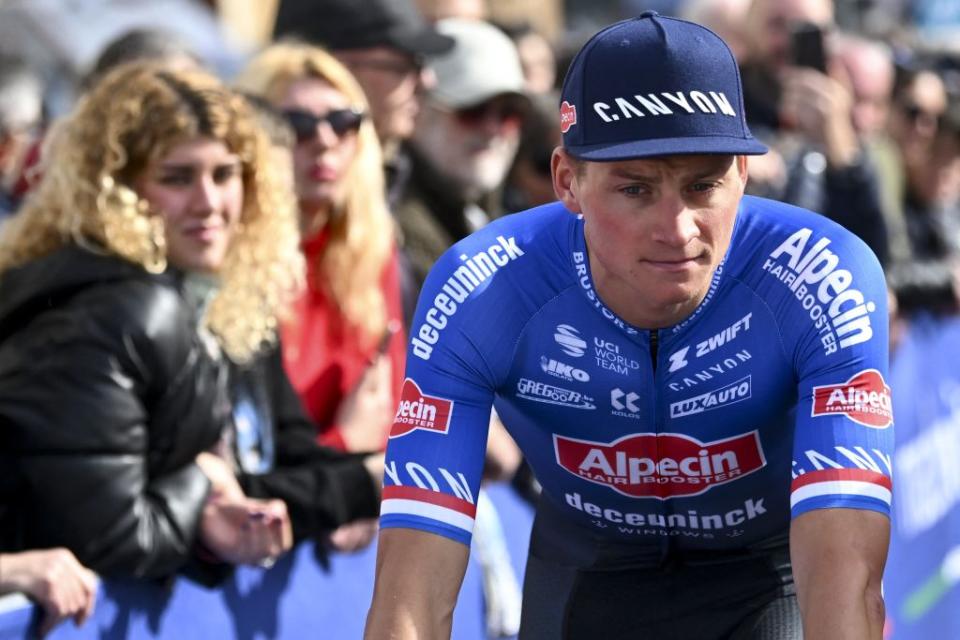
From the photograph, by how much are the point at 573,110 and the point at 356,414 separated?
92.3 inches

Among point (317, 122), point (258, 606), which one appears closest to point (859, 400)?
point (258, 606)

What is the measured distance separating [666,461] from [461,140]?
300 centimetres

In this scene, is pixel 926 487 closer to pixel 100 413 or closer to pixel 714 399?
pixel 714 399

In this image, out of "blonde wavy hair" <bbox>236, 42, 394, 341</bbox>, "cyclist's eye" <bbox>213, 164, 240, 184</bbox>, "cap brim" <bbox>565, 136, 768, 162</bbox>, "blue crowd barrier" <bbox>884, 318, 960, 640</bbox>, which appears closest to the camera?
"cap brim" <bbox>565, 136, 768, 162</bbox>

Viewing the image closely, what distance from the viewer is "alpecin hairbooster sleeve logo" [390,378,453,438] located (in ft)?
11.1

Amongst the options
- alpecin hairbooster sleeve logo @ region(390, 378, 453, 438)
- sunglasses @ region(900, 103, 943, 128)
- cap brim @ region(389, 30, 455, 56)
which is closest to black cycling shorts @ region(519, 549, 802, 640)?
alpecin hairbooster sleeve logo @ region(390, 378, 453, 438)

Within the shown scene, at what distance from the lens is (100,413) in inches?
163

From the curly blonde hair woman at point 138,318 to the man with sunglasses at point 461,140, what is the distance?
4.00 feet

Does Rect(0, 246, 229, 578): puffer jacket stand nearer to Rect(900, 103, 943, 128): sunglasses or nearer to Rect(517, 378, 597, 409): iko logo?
Rect(517, 378, 597, 409): iko logo

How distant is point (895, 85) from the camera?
30.3 ft

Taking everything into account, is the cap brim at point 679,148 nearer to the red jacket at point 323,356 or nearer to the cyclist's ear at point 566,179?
the cyclist's ear at point 566,179

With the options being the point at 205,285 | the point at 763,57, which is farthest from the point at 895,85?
the point at 205,285

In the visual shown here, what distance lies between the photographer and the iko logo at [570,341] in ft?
11.7

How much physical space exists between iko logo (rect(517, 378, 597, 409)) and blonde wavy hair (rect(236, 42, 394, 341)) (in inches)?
78.7
